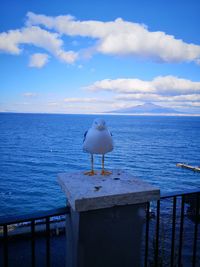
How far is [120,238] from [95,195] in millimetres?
446

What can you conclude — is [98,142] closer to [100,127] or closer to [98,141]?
[98,141]

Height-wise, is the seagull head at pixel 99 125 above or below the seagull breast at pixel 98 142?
above

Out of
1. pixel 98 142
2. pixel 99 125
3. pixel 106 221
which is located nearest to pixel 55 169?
pixel 99 125

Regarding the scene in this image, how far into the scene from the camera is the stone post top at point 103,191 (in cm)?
175

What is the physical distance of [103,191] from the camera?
1.85m

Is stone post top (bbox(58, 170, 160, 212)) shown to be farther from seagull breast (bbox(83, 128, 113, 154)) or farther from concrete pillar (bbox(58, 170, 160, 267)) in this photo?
seagull breast (bbox(83, 128, 113, 154))

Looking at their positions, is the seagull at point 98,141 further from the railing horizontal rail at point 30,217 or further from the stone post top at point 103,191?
the railing horizontal rail at point 30,217

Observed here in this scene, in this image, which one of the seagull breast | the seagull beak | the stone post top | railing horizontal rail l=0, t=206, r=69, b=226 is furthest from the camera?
the seagull beak

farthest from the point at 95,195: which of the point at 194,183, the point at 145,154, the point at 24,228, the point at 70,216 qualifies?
the point at 145,154

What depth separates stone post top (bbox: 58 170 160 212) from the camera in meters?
1.75

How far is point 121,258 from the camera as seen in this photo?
6.50ft

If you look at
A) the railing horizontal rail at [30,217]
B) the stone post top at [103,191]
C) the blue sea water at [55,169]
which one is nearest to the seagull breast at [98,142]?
the stone post top at [103,191]

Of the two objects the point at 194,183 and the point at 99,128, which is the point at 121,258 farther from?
the point at 194,183

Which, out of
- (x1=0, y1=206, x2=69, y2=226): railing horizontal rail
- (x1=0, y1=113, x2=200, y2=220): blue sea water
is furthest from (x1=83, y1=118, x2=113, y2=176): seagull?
(x1=0, y1=113, x2=200, y2=220): blue sea water
